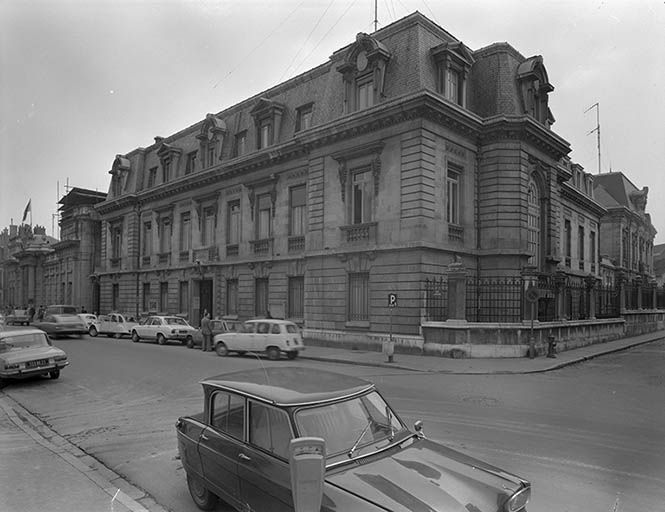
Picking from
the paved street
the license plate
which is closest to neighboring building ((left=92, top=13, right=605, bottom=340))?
the paved street

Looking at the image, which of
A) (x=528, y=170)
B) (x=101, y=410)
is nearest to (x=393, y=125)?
(x=528, y=170)

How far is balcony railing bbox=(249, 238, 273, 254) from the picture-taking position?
2659 centimetres

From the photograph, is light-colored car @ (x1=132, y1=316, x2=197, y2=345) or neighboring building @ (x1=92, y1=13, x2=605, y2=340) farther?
light-colored car @ (x1=132, y1=316, x2=197, y2=345)

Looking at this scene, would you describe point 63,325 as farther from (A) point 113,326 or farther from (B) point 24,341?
(B) point 24,341

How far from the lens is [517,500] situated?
146 inches

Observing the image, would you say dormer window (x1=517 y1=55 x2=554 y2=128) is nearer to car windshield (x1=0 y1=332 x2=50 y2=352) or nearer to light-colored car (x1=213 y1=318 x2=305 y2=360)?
light-colored car (x1=213 y1=318 x2=305 y2=360)

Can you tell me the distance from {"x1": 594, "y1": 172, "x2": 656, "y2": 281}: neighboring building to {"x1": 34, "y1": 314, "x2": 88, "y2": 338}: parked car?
152 ft

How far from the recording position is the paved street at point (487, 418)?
590 centimetres

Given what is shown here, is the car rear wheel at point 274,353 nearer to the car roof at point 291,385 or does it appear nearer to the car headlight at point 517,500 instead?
the car roof at point 291,385

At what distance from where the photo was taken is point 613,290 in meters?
29.0

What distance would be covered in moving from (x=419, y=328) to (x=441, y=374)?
4.65 m

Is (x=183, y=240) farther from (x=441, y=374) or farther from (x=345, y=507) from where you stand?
(x=345, y=507)

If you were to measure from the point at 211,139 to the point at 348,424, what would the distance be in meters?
29.5

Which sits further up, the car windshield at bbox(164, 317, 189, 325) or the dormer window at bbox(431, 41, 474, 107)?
the dormer window at bbox(431, 41, 474, 107)
